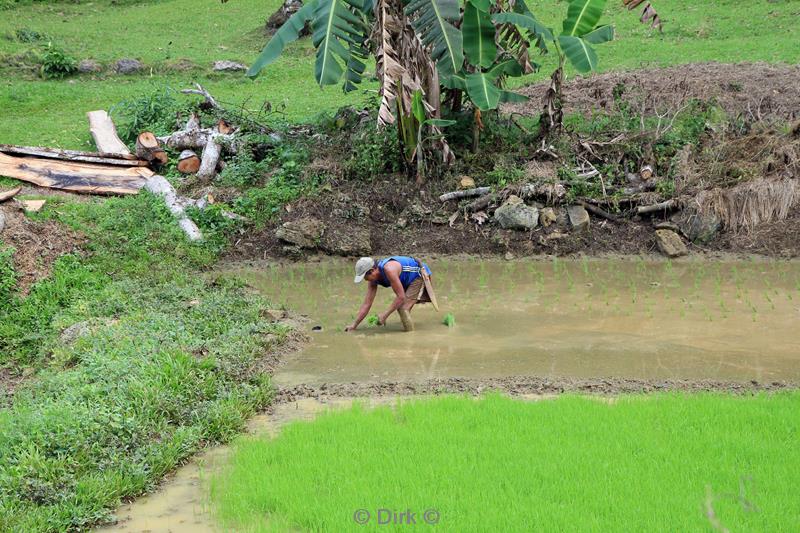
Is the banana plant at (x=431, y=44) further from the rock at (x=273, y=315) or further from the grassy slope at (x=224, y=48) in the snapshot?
the grassy slope at (x=224, y=48)

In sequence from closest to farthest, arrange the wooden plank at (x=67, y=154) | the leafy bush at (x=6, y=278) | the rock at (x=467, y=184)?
the leafy bush at (x=6, y=278)
the rock at (x=467, y=184)
the wooden plank at (x=67, y=154)

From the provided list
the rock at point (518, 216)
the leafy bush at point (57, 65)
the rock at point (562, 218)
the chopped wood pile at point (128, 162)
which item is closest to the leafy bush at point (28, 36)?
the leafy bush at point (57, 65)

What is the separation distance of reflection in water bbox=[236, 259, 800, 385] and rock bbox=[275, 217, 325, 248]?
392mm

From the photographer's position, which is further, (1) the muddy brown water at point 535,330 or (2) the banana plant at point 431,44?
(2) the banana plant at point 431,44

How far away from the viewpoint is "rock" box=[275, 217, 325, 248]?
12.2 metres

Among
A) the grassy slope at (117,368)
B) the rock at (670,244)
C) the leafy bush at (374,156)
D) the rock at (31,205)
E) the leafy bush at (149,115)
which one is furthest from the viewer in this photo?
the leafy bush at (149,115)

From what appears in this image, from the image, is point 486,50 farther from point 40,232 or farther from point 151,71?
point 151,71

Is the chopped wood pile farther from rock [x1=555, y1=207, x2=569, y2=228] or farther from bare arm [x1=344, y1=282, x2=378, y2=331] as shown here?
rock [x1=555, y1=207, x2=569, y2=228]

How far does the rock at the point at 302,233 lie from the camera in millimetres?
12211

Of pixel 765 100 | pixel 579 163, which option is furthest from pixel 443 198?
pixel 765 100

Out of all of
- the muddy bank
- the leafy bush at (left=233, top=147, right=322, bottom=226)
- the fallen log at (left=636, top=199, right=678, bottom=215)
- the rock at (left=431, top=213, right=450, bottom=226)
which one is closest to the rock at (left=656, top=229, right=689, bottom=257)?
the fallen log at (left=636, top=199, right=678, bottom=215)

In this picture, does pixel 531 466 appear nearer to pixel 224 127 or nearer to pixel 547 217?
pixel 547 217

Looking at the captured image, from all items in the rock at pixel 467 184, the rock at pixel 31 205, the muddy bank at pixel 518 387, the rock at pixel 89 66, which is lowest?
the muddy bank at pixel 518 387

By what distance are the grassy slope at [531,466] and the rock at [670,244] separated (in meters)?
5.09
